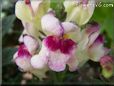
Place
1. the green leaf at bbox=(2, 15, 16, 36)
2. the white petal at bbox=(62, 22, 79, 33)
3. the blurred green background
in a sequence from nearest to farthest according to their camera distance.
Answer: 1. the white petal at bbox=(62, 22, 79, 33)
2. the blurred green background
3. the green leaf at bbox=(2, 15, 16, 36)

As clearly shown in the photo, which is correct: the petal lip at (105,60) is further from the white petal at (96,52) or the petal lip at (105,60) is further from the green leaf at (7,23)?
the green leaf at (7,23)

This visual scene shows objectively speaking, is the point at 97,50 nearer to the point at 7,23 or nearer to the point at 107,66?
the point at 107,66

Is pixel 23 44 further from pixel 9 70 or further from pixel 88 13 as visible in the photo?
pixel 9 70

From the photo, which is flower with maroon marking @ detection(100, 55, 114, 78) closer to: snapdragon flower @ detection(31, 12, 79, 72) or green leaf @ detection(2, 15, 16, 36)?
snapdragon flower @ detection(31, 12, 79, 72)

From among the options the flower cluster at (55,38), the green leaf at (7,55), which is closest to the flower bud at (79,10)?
the flower cluster at (55,38)

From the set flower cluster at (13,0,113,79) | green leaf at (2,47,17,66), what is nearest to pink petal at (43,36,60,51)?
flower cluster at (13,0,113,79)
